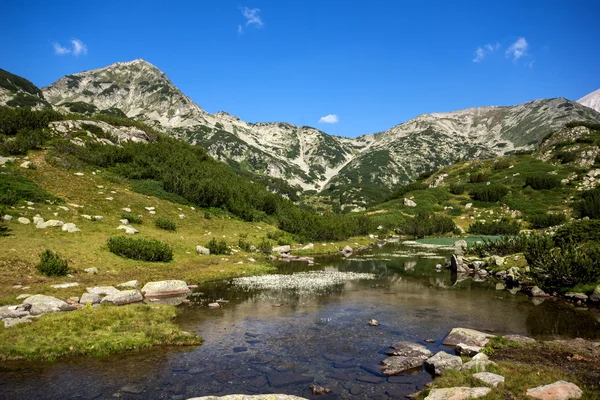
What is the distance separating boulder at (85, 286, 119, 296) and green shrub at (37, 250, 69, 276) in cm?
525

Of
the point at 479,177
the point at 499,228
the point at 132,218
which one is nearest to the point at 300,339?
the point at 132,218

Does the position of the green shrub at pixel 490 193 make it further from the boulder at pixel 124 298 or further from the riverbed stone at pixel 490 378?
the boulder at pixel 124 298

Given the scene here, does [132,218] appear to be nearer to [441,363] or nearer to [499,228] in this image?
[441,363]

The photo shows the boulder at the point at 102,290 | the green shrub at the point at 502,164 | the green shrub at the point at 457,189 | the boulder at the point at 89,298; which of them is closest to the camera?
the boulder at the point at 89,298

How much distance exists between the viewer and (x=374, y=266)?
57406 millimetres

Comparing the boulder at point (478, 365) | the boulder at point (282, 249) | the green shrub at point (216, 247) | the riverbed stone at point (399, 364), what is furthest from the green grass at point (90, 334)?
the boulder at point (282, 249)

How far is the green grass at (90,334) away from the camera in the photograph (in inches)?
722

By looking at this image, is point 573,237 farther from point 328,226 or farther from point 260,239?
point 328,226

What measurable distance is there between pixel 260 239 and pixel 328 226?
26923 mm

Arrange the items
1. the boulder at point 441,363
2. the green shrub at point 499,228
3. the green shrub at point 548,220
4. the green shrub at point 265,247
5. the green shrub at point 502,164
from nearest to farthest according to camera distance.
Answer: the boulder at point 441,363
the green shrub at point 265,247
the green shrub at point 499,228
the green shrub at point 548,220
the green shrub at point 502,164

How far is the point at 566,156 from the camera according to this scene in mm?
165125

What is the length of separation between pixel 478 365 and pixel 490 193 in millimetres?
150926

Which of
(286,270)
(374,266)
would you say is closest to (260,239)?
(286,270)

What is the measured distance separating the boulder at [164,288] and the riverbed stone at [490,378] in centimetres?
2701
